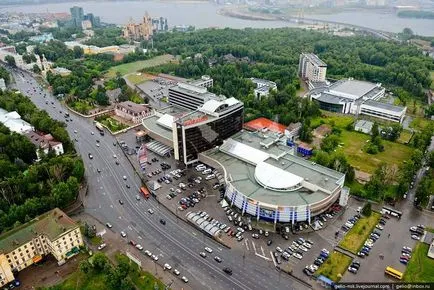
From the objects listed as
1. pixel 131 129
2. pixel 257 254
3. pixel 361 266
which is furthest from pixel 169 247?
pixel 131 129

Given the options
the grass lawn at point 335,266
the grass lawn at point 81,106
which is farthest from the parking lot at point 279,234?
the grass lawn at point 81,106

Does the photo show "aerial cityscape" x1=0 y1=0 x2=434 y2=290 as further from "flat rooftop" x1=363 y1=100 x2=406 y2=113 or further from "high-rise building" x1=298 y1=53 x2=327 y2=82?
"high-rise building" x1=298 y1=53 x2=327 y2=82

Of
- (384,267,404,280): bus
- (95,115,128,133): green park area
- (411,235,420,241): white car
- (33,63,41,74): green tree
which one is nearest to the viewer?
(384,267,404,280): bus

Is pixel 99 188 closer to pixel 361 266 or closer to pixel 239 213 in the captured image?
pixel 239 213

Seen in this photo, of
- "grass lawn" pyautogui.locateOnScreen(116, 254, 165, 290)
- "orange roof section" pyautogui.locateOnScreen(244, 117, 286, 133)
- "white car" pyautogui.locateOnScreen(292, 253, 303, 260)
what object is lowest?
"grass lawn" pyautogui.locateOnScreen(116, 254, 165, 290)

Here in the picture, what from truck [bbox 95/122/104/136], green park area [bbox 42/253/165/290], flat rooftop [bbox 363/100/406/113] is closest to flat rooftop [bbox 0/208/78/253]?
green park area [bbox 42/253/165/290]

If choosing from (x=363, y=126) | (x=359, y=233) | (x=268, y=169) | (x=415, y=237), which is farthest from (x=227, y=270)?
(x=363, y=126)

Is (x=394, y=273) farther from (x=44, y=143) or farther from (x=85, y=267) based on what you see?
(x=44, y=143)
